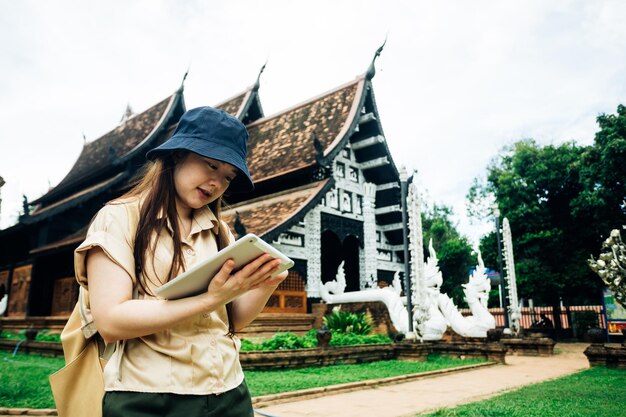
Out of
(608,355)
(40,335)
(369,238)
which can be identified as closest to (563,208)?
(369,238)

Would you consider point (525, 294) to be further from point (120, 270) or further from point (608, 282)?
point (120, 270)

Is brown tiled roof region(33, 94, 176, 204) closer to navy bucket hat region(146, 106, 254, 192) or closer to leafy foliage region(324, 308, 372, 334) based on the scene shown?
leafy foliage region(324, 308, 372, 334)

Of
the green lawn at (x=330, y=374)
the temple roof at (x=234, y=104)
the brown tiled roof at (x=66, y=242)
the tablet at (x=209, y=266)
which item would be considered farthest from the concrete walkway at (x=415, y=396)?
the temple roof at (x=234, y=104)

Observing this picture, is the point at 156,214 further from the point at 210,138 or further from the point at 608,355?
the point at 608,355

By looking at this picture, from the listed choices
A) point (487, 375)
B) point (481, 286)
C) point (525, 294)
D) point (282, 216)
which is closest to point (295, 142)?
point (282, 216)

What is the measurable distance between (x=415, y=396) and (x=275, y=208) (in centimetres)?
734

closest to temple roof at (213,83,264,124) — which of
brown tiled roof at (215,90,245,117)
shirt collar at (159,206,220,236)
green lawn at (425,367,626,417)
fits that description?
brown tiled roof at (215,90,245,117)

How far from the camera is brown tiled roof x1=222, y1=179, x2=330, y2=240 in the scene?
10695 millimetres

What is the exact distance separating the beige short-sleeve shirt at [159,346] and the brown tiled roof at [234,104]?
590 inches

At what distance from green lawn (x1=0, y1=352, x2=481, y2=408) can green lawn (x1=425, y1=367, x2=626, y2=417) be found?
6.19ft

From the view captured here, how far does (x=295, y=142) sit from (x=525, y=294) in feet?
40.4

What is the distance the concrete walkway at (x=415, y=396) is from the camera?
440 cm

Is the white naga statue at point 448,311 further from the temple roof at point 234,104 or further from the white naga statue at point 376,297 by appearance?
the temple roof at point 234,104

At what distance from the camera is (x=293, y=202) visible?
11859 mm
